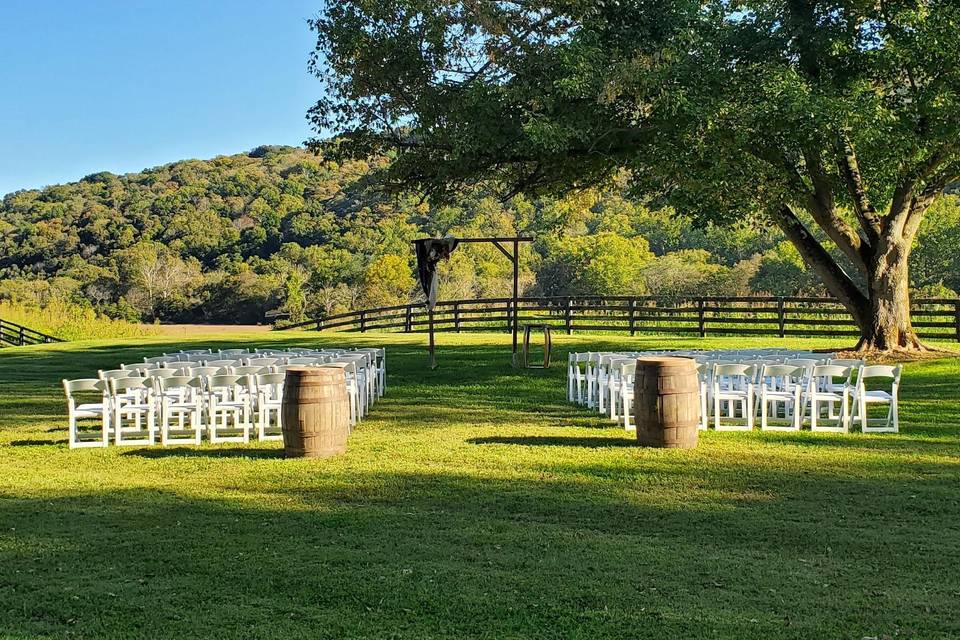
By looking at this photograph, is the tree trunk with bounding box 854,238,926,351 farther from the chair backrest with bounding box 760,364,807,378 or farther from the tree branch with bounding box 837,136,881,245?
the chair backrest with bounding box 760,364,807,378

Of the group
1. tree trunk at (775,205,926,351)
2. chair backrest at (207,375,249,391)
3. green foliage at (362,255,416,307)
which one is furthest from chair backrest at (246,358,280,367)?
green foliage at (362,255,416,307)

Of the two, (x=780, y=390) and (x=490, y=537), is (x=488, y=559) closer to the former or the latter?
(x=490, y=537)

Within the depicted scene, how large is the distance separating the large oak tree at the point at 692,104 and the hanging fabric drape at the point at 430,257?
1724 millimetres

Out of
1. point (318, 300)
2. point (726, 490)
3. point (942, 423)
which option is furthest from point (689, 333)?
point (318, 300)

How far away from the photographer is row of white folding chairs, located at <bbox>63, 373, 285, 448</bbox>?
11055mm

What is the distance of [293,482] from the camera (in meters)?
8.73

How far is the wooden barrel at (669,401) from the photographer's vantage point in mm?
10156

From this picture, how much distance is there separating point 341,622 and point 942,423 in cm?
1003

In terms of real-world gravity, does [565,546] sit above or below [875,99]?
below

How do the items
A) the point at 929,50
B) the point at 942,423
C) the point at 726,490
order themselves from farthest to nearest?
the point at 929,50 < the point at 942,423 < the point at 726,490

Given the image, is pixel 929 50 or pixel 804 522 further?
pixel 929 50

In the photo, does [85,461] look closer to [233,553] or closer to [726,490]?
[233,553]

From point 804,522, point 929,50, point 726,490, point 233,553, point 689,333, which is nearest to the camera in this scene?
point 233,553

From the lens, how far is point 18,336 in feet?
126
